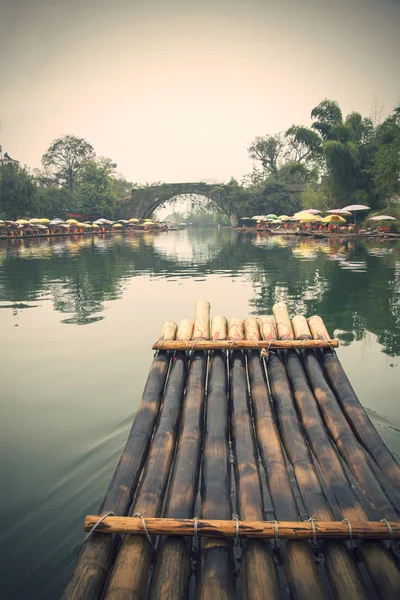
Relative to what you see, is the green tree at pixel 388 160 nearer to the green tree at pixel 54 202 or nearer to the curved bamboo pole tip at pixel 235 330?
the curved bamboo pole tip at pixel 235 330

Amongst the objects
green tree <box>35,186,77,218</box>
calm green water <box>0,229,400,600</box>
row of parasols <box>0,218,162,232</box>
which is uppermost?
green tree <box>35,186,77,218</box>

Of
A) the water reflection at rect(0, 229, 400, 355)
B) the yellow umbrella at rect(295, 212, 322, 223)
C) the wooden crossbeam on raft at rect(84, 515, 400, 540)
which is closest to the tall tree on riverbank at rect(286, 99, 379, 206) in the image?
the yellow umbrella at rect(295, 212, 322, 223)

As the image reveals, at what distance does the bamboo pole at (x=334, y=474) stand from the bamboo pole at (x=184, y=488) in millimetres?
1051

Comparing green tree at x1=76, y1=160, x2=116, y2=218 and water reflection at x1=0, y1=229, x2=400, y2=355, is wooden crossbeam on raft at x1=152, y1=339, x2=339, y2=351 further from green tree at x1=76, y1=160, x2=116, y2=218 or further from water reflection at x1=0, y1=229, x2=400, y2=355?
green tree at x1=76, y1=160, x2=116, y2=218

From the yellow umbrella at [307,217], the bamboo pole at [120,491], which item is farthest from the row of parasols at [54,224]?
the bamboo pole at [120,491]

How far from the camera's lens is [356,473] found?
3.46m

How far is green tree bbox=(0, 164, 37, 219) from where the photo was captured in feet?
178

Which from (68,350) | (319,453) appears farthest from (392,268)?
(319,453)

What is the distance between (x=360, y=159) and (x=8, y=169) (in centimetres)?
4392

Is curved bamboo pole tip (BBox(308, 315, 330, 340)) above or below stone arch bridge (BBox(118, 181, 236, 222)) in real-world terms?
below

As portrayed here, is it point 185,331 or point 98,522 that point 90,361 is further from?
point 98,522

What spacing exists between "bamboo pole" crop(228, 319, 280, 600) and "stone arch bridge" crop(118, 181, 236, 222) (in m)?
75.5

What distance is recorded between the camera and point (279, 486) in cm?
322

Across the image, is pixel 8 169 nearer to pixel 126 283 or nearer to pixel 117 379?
pixel 126 283
